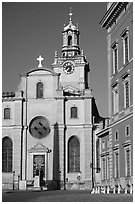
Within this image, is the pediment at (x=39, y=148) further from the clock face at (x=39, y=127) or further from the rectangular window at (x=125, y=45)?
the rectangular window at (x=125, y=45)

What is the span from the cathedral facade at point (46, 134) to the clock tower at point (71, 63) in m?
9.23

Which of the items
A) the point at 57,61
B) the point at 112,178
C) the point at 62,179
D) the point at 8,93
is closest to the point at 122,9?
the point at 112,178

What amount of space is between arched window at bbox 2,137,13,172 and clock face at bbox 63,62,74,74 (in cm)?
1797

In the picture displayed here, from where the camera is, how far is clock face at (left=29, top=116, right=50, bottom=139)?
58.2 m

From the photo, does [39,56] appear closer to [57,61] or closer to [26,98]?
[26,98]

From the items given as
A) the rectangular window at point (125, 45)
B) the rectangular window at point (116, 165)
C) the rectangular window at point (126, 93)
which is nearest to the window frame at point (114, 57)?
the rectangular window at point (125, 45)

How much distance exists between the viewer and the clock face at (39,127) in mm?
58219

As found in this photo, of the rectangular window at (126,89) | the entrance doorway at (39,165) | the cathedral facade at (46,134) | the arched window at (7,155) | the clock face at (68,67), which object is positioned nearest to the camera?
the rectangular window at (126,89)

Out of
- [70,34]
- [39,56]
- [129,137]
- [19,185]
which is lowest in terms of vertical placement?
[19,185]

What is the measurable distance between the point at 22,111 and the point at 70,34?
66.2 feet

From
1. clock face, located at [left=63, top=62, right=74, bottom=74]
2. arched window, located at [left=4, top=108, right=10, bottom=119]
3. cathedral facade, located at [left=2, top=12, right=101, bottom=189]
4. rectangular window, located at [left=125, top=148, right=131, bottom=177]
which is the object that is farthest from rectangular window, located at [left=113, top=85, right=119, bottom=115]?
clock face, located at [left=63, top=62, right=74, bottom=74]

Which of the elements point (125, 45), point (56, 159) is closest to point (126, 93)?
point (125, 45)

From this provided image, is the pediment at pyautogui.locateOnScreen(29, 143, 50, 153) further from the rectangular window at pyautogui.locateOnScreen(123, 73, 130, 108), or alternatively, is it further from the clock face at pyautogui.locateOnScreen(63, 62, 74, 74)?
the rectangular window at pyautogui.locateOnScreen(123, 73, 130, 108)

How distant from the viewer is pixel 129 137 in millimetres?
27578
